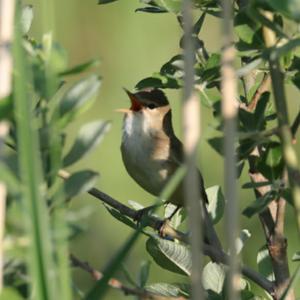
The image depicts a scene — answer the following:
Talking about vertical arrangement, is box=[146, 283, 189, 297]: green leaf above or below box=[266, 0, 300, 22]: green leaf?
below

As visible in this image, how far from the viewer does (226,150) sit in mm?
1550

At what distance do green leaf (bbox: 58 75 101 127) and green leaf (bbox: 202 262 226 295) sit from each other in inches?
25.3

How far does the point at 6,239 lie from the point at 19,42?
292 millimetres

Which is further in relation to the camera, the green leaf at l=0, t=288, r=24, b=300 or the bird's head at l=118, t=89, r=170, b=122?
the bird's head at l=118, t=89, r=170, b=122

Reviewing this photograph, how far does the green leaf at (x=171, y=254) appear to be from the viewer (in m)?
2.03

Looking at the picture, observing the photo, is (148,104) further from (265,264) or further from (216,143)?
(216,143)

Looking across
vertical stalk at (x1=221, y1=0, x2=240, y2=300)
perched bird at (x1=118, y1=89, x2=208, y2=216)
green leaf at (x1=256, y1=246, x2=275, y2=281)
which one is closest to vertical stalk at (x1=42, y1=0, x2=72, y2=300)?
vertical stalk at (x1=221, y1=0, x2=240, y2=300)

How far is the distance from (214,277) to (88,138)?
641 mm

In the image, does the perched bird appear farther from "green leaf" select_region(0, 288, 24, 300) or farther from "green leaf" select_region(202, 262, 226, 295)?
"green leaf" select_region(0, 288, 24, 300)

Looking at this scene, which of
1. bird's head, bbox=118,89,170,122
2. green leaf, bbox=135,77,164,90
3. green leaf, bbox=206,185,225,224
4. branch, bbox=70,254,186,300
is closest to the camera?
branch, bbox=70,254,186,300

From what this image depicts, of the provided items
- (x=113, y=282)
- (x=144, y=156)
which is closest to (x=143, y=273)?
(x=113, y=282)

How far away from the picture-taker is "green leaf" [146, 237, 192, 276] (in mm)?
2031

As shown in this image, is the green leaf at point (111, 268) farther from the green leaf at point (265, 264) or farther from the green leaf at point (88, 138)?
the green leaf at point (265, 264)

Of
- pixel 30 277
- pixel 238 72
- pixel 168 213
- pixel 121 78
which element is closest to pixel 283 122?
pixel 238 72
